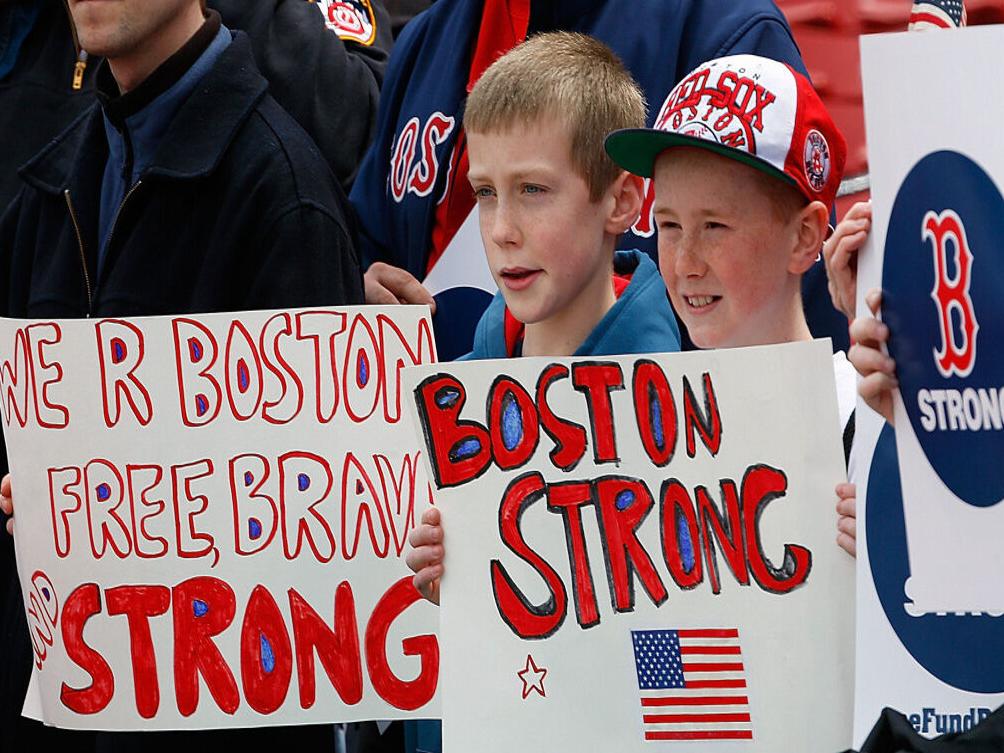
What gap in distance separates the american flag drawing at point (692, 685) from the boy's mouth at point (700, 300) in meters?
0.60

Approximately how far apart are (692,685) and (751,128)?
2.81 feet

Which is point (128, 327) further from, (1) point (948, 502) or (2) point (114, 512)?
(1) point (948, 502)

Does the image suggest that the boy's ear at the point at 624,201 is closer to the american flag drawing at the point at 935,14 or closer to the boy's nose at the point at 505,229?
the boy's nose at the point at 505,229

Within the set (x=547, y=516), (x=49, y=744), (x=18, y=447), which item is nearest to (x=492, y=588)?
(x=547, y=516)

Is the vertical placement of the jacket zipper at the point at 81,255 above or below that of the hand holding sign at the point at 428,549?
above

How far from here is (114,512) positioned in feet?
10.6

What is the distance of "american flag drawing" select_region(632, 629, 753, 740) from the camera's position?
2508 mm

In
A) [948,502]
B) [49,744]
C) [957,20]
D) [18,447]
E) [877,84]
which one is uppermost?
[957,20]

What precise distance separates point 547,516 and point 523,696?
9.5 inches

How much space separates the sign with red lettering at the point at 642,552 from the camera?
2.50 meters

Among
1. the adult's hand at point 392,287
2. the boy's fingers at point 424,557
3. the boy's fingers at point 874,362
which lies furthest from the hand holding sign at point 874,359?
the adult's hand at point 392,287

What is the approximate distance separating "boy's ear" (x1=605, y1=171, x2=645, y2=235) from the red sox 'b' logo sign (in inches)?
40.5

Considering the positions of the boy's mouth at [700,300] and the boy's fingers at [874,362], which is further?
the boy's mouth at [700,300]

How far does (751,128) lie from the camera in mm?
2887
